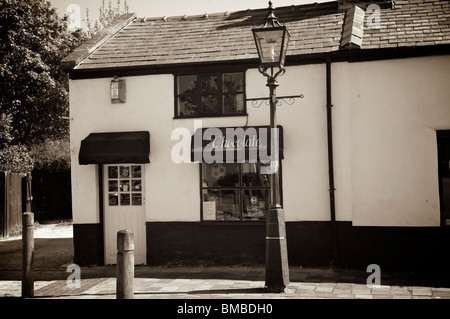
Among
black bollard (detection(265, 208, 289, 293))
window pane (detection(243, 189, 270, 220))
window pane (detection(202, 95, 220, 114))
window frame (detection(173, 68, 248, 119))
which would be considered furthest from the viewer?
window pane (detection(202, 95, 220, 114))

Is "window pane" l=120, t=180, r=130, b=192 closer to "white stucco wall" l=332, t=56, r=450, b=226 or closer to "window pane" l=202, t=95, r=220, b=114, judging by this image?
"window pane" l=202, t=95, r=220, b=114

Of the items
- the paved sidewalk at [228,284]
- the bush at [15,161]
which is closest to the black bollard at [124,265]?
the paved sidewalk at [228,284]

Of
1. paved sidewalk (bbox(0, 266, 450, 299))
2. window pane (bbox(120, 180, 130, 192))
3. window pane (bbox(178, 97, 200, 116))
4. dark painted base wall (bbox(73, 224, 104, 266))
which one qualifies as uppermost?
window pane (bbox(178, 97, 200, 116))

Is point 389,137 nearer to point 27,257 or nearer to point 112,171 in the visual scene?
point 112,171

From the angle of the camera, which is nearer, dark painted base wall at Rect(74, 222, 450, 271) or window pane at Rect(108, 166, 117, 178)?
dark painted base wall at Rect(74, 222, 450, 271)

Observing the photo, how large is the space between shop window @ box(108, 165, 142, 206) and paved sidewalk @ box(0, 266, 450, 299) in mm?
1684

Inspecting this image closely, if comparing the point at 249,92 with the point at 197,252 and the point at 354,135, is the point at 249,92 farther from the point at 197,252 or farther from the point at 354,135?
the point at 197,252

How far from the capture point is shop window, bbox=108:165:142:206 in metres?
11.0

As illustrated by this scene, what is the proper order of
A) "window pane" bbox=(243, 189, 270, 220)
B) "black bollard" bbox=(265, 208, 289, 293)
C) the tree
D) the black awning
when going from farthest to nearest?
the tree → the black awning → "window pane" bbox=(243, 189, 270, 220) → "black bollard" bbox=(265, 208, 289, 293)

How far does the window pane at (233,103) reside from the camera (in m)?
10.5

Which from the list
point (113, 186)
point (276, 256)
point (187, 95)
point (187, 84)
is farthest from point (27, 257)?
point (187, 84)

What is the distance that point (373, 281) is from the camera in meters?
8.36

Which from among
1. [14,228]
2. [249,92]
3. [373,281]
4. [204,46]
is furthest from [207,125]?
[14,228]

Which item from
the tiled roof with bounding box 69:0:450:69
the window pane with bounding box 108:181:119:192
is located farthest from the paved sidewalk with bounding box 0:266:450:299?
the tiled roof with bounding box 69:0:450:69
